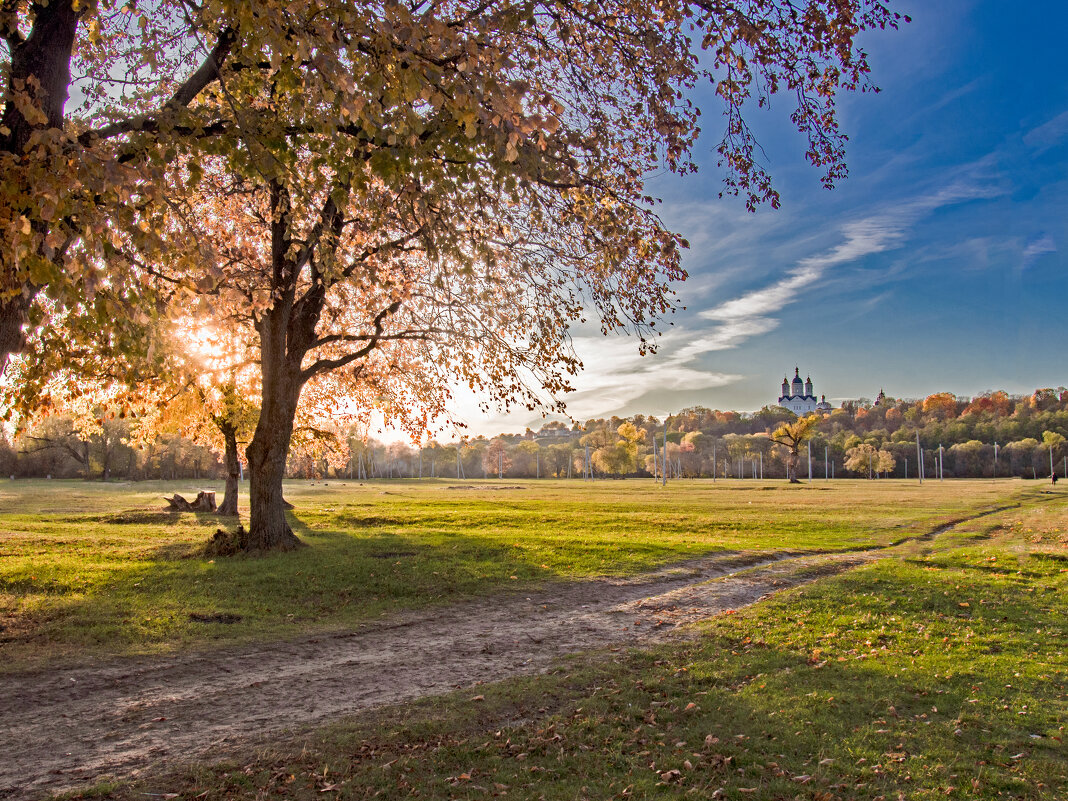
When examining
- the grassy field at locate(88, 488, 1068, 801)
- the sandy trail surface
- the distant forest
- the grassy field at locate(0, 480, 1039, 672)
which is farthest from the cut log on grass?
the distant forest

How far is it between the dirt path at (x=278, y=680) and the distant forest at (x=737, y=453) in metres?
80.8


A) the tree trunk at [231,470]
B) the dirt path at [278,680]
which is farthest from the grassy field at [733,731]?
the tree trunk at [231,470]

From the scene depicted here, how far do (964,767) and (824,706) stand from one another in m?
1.48

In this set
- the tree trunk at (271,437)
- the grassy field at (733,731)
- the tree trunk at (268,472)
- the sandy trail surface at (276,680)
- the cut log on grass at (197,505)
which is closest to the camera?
the grassy field at (733,731)

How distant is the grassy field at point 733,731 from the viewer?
17.6ft

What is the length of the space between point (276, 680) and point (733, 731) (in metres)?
5.35

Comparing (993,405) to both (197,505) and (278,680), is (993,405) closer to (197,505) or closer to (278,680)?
(197,505)

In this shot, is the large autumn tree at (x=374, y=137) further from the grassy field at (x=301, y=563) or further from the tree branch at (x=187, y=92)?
the grassy field at (x=301, y=563)

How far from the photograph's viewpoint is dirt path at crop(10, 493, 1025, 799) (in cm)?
599

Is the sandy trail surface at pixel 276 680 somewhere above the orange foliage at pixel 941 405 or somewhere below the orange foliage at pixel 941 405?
below

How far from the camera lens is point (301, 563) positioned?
16.0 m

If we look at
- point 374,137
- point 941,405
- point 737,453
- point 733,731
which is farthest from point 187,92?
point 941,405

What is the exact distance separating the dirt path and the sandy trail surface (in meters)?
0.02

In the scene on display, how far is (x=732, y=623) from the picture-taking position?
35.5 ft
